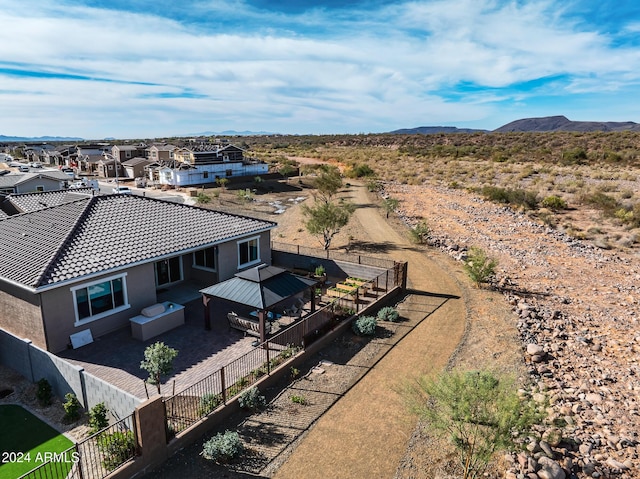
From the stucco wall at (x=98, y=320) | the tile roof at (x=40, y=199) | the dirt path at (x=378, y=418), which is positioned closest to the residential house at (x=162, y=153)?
the tile roof at (x=40, y=199)

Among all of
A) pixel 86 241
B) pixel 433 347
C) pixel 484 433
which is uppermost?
pixel 86 241

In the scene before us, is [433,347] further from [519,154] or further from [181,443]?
[519,154]

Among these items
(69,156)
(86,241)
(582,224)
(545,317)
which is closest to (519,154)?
(582,224)

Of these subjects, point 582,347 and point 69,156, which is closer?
point 582,347

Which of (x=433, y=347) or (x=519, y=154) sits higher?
(x=519, y=154)

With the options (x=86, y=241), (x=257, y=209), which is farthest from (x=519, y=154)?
(x=86, y=241)

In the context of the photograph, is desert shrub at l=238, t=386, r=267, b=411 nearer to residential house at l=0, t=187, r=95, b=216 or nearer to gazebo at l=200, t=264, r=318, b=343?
gazebo at l=200, t=264, r=318, b=343

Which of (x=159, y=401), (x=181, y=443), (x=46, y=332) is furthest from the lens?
(x=46, y=332)

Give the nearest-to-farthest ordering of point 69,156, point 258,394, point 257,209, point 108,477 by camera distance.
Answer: point 108,477 < point 258,394 < point 257,209 < point 69,156
